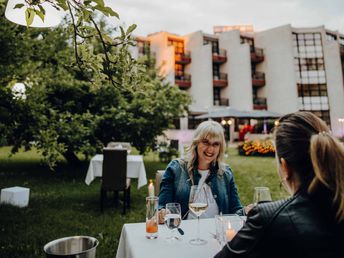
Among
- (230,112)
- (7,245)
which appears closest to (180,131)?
(230,112)

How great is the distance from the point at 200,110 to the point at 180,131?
3.38 metres

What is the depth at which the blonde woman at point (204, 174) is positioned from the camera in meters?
2.84

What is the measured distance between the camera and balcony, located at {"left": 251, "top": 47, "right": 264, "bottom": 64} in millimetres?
32603

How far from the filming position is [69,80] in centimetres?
942

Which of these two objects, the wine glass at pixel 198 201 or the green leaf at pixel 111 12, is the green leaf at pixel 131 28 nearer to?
the green leaf at pixel 111 12

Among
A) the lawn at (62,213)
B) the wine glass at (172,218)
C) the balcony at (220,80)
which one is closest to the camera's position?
the wine glass at (172,218)

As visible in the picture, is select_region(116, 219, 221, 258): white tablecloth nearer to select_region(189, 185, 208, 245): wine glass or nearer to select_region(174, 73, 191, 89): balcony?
select_region(189, 185, 208, 245): wine glass

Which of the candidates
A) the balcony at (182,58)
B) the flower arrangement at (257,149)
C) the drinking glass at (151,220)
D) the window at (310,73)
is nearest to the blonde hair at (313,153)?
the drinking glass at (151,220)

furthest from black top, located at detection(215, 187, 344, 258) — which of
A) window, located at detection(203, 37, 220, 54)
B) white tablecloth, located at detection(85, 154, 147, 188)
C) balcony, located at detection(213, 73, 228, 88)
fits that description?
window, located at detection(203, 37, 220, 54)

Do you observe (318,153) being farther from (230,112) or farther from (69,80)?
(230,112)

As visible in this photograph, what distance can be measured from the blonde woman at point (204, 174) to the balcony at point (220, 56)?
31.0m

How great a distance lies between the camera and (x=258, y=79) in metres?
32.7

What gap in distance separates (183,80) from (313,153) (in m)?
32.9

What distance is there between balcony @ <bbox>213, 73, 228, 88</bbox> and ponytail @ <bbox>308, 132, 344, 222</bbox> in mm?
32172
